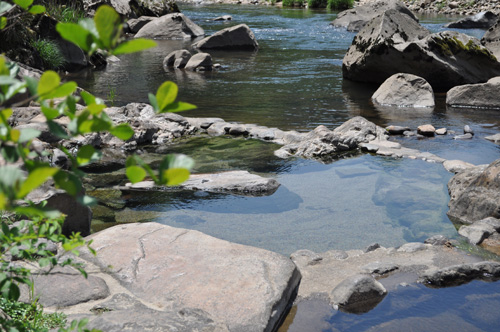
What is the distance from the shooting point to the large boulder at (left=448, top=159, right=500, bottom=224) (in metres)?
5.89

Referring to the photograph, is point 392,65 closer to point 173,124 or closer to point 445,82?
point 445,82

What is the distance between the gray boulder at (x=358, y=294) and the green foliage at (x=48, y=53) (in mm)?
11926

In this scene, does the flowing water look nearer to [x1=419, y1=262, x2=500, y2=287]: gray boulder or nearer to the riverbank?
[x1=419, y1=262, x2=500, y2=287]: gray boulder

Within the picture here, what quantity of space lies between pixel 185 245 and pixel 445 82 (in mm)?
10321

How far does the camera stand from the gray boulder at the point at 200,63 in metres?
15.6

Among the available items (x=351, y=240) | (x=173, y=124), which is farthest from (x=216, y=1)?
(x=351, y=240)

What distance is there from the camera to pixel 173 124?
9.77 meters

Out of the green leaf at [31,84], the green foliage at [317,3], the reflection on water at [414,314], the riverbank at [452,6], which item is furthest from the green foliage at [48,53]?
the green foliage at [317,3]

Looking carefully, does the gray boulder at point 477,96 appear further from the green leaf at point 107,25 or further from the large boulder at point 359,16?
the large boulder at point 359,16

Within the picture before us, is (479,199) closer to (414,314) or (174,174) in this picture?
(414,314)

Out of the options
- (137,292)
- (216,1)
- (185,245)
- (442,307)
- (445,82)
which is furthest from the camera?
(216,1)

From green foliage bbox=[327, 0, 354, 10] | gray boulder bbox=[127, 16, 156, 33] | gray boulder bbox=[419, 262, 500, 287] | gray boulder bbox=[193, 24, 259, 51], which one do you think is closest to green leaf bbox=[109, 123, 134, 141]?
gray boulder bbox=[419, 262, 500, 287]

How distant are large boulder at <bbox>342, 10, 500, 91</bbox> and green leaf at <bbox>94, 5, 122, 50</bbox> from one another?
40.2ft

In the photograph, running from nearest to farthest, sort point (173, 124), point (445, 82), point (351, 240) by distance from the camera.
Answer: point (351, 240)
point (173, 124)
point (445, 82)
